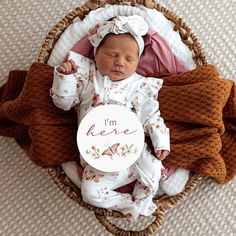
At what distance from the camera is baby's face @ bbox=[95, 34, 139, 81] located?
3.82 ft

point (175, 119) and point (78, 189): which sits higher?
point (175, 119)

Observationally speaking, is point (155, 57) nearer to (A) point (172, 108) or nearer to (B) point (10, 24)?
(A) point (172, 108)

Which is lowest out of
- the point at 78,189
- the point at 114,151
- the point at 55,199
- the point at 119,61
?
the point at 55,199

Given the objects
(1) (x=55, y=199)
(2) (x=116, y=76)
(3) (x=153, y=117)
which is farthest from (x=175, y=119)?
(1) (x=55, y=199)

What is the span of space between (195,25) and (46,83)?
1.68 ft

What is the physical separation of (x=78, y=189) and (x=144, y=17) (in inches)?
18.1

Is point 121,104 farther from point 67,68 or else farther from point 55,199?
point 55,199

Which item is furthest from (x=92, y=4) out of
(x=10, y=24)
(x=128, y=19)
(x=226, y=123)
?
(x=226, y=123)

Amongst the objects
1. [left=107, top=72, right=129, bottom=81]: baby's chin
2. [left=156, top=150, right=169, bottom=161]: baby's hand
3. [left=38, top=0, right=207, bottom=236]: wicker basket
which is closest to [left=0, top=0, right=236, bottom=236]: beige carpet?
[left=38, top=0, right=207, bottom=236]: wicker basket

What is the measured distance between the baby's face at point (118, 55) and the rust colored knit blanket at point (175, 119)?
117mm

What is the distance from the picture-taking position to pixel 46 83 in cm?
121

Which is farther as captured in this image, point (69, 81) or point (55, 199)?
point (55, 199)

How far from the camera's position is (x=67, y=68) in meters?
1.16

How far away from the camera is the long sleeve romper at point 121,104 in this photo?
1.16 m
